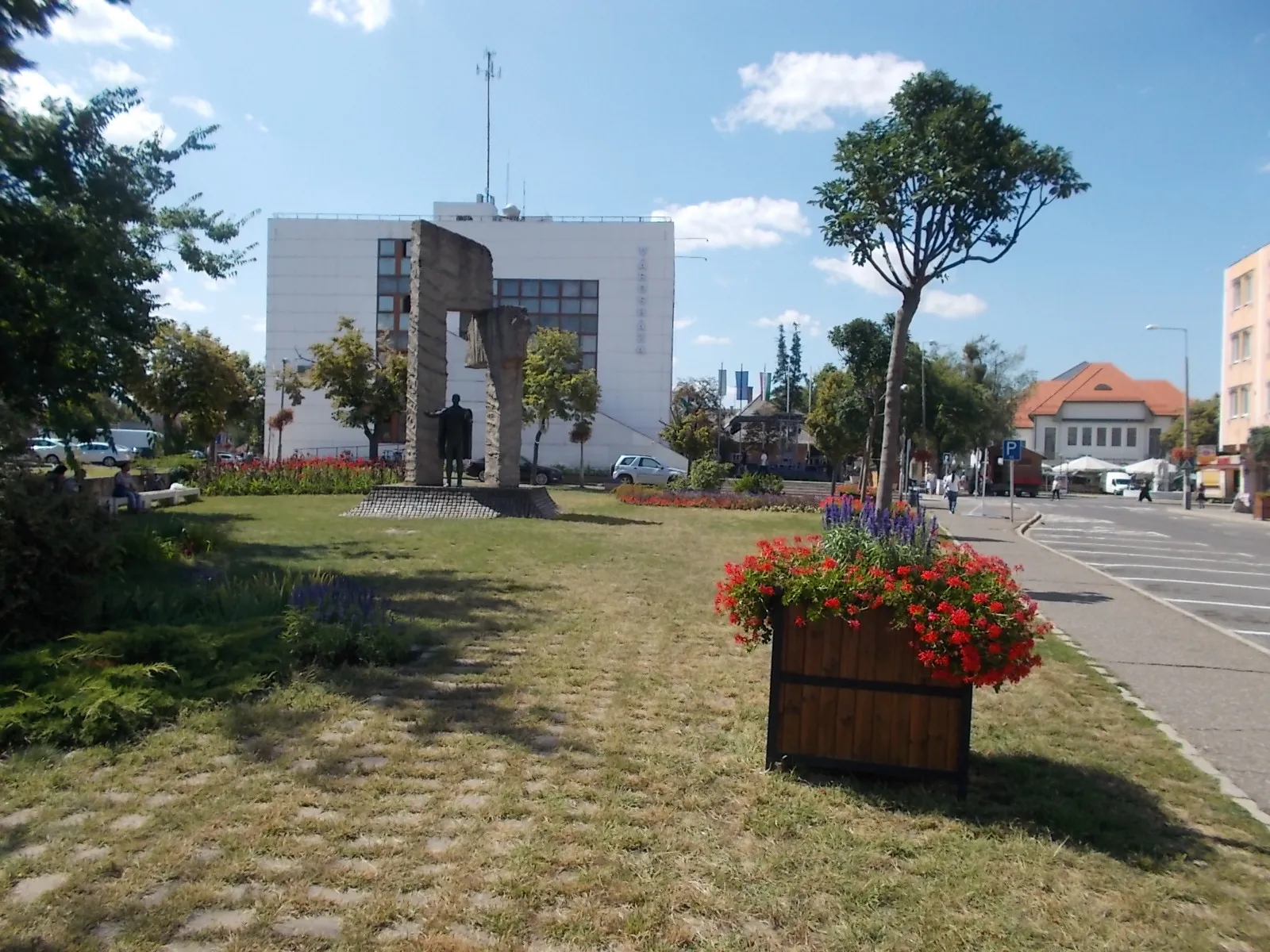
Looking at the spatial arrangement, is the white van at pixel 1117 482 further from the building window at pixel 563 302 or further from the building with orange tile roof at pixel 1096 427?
→ the building window at pixel 563 302

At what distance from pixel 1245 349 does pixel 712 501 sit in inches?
1296

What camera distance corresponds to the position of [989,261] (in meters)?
11.9

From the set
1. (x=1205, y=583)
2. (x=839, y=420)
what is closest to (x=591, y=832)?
(x=1205, y=583)

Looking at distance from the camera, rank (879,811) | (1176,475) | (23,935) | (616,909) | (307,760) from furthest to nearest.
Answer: (1176,475)
(307,760)
(879,811)
(616,909)
(23,935)

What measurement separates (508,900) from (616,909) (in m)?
0.37

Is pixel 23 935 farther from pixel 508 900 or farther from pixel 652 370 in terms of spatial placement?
pixel 652 370

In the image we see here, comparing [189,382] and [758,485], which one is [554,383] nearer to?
[758,485]

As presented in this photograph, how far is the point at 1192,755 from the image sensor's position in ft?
17.9

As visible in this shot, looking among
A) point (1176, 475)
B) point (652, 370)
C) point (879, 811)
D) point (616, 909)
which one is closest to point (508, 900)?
point (616, 909)

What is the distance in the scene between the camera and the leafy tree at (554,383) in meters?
42.9

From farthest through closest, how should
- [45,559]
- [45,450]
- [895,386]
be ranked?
[45,450] → [895,386] → [45,559]

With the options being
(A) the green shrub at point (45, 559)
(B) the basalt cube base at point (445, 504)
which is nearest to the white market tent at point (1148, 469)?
(B) the basalt cube base at point (445, 504)

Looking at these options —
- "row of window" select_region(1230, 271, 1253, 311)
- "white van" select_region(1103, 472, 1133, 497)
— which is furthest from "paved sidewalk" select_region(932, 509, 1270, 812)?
"white van" select_region(1103, 472, 1133, 497)

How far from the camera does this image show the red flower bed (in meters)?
4.24
